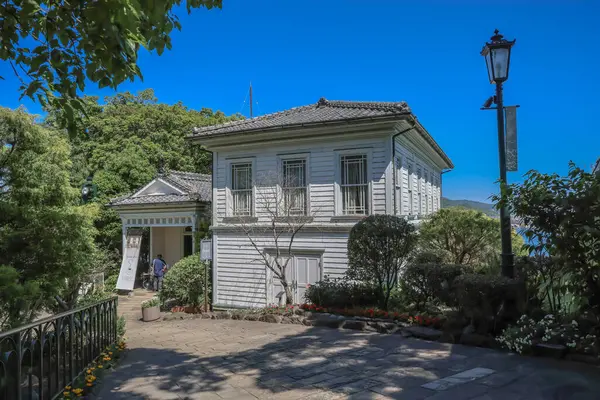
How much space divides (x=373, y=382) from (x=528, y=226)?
304 centimetres

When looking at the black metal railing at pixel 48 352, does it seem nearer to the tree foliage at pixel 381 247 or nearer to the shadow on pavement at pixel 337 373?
the shadow on pavement at pixel 337 373

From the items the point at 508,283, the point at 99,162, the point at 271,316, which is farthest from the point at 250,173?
the point at 99,162

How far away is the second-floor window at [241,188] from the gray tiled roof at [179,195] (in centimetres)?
298

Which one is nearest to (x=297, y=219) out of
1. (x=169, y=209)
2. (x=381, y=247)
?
(x=381, y=247)

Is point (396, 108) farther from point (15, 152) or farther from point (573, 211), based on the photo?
point (15, 152)

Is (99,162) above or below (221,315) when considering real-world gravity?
above

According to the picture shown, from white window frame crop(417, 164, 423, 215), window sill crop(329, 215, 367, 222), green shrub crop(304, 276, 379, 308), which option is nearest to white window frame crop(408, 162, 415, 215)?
white window frame crop(417, 164, 423, 215)

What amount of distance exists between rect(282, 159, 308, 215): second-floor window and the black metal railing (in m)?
8.10

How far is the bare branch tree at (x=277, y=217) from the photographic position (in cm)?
1320

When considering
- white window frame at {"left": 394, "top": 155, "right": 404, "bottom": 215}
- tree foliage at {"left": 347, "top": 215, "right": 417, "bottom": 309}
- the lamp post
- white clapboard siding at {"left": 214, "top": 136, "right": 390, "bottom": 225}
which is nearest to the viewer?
the lamp post

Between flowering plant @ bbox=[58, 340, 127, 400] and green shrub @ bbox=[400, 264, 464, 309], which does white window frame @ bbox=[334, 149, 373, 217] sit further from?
flowering plant @ bbox=[58, 340, 127, 400]

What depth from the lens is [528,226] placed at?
5699 millimetres

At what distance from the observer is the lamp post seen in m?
6.50

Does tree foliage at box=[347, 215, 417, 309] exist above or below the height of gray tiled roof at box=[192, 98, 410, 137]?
below
